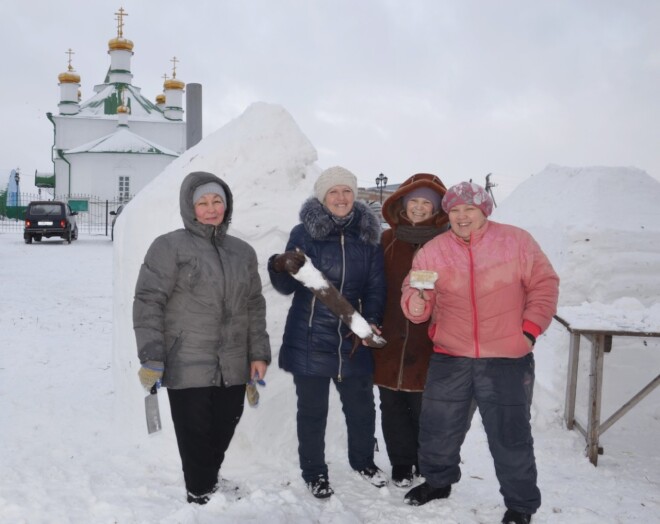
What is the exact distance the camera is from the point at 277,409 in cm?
371

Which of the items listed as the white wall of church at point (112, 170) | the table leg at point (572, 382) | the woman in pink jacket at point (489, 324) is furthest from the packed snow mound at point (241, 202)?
the white wall of church at point (112, 170)

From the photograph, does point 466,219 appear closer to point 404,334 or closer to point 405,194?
point 405,194

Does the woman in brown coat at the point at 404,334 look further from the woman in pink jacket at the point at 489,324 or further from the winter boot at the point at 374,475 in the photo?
the woman in pink jacket at the point at 489,324

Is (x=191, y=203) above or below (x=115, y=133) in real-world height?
below

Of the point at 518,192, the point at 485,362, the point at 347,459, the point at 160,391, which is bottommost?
the point at 347,459

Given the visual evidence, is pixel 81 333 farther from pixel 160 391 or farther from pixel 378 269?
pixel 378 269

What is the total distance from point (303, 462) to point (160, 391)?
3.40 feet

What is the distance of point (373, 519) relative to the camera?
296cm

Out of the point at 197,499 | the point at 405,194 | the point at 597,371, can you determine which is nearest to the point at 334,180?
the point at 405,194

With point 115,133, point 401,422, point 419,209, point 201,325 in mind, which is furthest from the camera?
point 115,133

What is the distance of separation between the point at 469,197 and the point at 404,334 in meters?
0.83

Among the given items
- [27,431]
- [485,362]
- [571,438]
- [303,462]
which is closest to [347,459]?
[303,462]

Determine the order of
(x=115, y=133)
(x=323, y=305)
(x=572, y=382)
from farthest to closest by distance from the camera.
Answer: (x=115, y=133)
(x=572, y=382)
(x=323, y=305)

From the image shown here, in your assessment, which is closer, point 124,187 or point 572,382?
point 572,382
